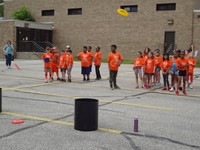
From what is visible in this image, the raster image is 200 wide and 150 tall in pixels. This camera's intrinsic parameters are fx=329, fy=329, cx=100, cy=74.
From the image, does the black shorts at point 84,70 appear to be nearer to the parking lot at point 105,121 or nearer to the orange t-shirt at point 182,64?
the parking lot at point 105,121

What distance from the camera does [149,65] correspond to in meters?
13.4

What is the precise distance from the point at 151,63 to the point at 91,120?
24.3 ft

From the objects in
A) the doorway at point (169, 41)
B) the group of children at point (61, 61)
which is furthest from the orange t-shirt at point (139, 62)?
the doorway at point (169, 41)

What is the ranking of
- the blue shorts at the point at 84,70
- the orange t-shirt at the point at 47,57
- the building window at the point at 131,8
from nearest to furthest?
the orange t-shirt at the point at 47,57 < the blue shorts at the point at 84,70 < the building window at the point at 131,8

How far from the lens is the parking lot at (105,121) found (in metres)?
5.73

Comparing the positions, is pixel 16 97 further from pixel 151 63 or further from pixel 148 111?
pixel 151 63

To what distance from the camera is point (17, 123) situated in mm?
6984

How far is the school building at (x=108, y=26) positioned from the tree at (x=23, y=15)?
0.60m

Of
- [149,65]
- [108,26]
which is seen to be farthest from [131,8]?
[149,65]

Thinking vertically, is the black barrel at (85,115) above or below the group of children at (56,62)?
below

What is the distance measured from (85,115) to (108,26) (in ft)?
108

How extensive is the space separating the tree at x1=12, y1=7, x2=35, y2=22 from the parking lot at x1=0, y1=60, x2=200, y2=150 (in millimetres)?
33049

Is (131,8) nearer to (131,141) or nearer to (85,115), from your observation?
(85,115)

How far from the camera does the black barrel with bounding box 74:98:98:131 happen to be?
644 centimetres
